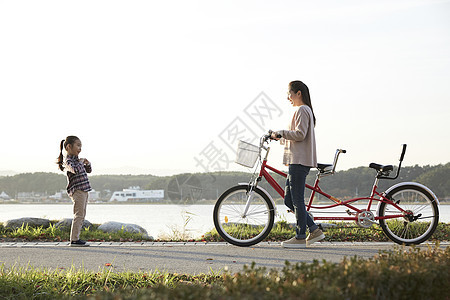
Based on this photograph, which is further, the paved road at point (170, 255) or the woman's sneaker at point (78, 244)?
the woman's sneaker at point (78, 244)

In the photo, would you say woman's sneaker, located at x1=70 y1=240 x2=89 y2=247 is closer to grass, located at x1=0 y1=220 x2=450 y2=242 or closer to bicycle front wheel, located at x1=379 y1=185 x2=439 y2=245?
grass, located at x1=0 y1=220 x2=450 y2=242

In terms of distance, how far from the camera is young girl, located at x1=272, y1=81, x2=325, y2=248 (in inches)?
249

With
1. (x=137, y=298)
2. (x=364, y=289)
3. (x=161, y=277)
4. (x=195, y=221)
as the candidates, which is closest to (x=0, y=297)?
(x=161, y=277)

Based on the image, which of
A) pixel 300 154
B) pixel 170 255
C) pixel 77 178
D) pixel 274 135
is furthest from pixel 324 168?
pixel 77 178

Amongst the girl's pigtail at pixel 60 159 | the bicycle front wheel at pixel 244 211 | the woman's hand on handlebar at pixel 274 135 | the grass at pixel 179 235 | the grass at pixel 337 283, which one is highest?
the woman's hand on handlebar at pixel 274 135

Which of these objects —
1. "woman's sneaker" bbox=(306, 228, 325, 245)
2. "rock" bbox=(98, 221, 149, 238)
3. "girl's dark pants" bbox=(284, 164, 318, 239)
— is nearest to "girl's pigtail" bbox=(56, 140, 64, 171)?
"rock" bbox=(98, 221, 149, 238)

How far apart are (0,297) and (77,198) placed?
10.1ft

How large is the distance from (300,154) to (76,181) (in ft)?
10.7

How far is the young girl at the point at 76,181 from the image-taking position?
23.1 ft

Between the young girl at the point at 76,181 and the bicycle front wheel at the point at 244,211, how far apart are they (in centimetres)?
207

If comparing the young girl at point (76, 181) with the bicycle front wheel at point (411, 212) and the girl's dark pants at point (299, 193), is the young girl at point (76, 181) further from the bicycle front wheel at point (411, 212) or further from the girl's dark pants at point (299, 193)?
the bicycle front wheel at point (411, 212)

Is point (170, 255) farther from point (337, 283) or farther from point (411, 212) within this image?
point (337, 283)

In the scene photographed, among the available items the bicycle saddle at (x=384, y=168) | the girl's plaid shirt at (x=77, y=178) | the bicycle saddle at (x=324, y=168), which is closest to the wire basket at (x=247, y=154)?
the bicycle saddle at (x=324, y=168)

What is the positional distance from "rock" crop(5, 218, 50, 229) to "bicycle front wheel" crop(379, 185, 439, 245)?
568 centimetres
